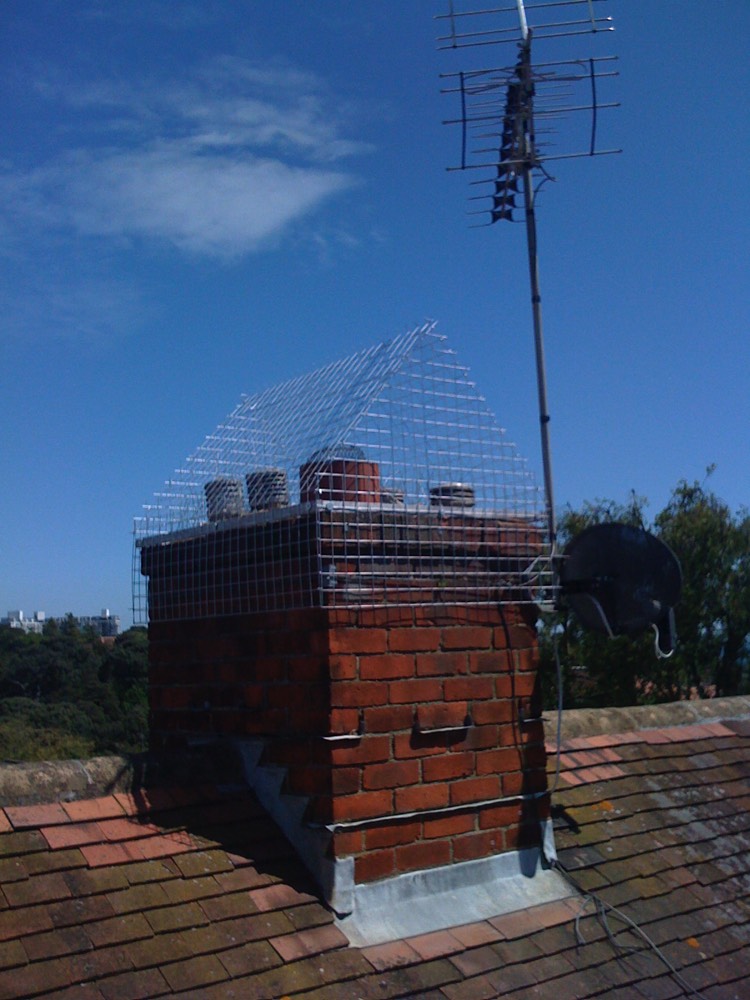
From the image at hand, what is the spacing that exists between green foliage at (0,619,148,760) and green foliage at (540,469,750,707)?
37.5 ft

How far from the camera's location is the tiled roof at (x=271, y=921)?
289cm

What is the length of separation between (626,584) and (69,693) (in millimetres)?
38064

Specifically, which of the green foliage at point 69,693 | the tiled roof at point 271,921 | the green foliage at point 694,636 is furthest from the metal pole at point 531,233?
the green foliage at point 694,636

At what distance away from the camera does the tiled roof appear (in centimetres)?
289

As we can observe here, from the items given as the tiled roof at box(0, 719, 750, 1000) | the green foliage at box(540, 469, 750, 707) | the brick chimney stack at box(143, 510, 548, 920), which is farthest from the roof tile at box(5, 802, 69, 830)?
the green foliage at box(540, 469, 750, 707)

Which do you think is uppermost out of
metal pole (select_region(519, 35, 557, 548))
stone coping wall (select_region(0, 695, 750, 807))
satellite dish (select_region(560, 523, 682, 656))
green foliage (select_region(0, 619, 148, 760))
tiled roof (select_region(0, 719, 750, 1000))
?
metal pole (select_region(519, 35, 557, 548))

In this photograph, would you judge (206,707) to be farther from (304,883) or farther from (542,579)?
(542,579)

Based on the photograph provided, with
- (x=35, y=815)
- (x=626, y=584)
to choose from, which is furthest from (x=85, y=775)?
(x=626, y=584)

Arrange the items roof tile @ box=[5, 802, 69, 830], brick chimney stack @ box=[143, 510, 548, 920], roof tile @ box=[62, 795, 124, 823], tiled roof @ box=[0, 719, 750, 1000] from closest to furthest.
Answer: tiled roof @ box=[0, 719, 750, 1000]
roof tile @ box=[5, 802, 69, 830]
roof tile @ box=[62, 795, 124, 823]
brick chimney stack @ box=[143, 510, 548, 920]

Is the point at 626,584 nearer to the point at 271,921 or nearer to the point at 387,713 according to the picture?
the point at 387,713

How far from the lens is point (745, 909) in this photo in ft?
14.2

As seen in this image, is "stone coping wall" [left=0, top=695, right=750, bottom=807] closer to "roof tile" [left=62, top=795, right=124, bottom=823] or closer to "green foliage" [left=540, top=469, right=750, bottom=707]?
"roof tile" [left=62, top=795, right=124, bottom=823]

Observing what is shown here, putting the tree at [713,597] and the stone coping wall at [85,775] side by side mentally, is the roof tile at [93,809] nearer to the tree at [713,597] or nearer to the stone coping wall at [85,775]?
the stone coping wall at [85,775]

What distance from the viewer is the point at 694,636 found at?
2748 cm
